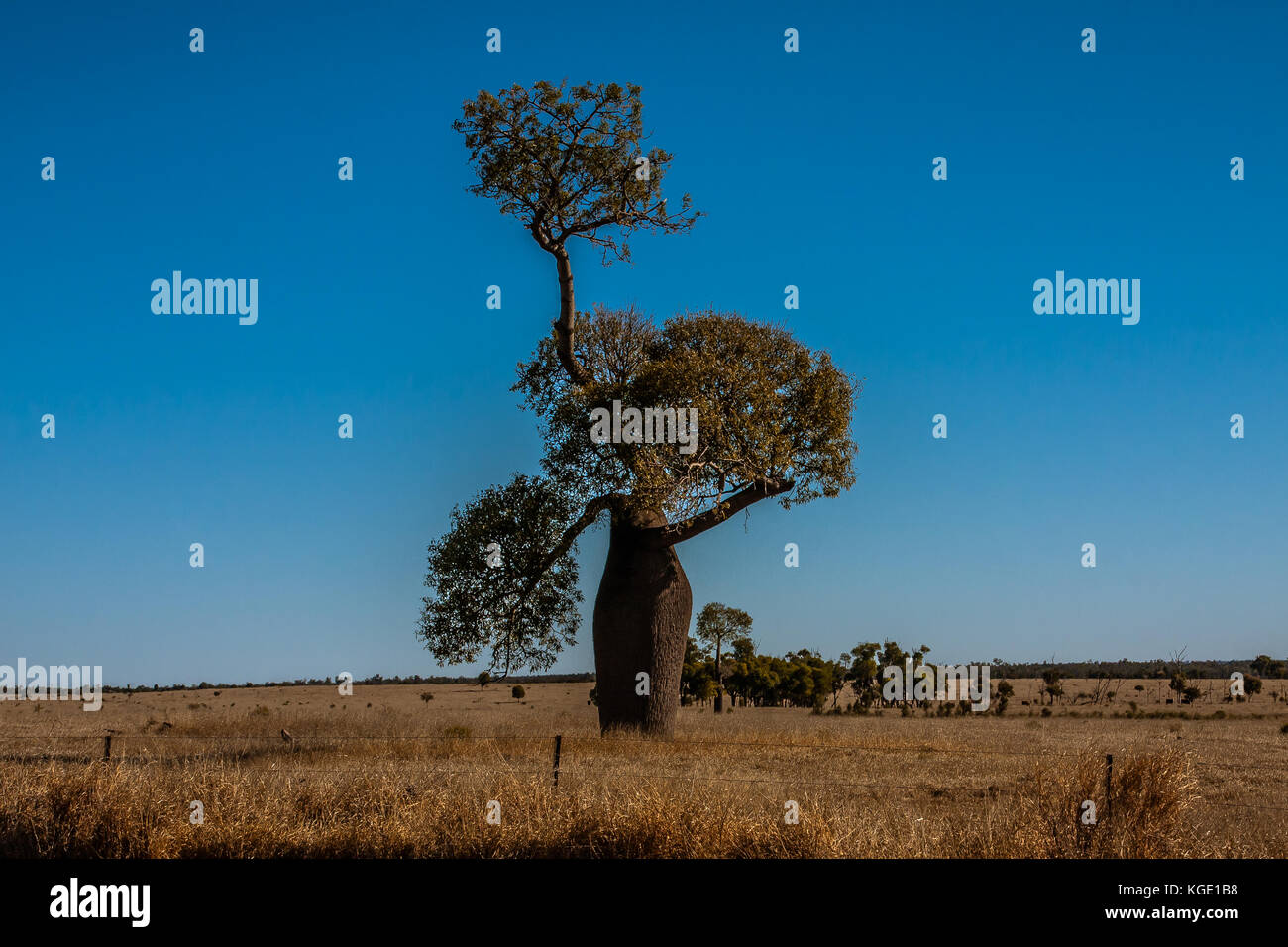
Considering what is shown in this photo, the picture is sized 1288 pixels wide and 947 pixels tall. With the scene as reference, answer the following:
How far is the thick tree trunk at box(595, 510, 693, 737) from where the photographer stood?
65.6ft

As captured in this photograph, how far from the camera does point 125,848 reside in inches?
341

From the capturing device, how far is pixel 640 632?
19953mm

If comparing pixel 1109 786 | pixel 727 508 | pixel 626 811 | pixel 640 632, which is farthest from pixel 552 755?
pixel 1109 786

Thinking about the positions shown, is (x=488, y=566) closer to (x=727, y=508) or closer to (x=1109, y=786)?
(x=727, y=508)

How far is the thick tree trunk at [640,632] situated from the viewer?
20.0 metres

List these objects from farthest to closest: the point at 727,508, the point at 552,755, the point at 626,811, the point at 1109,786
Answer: the point at 727,508
the point at 552,755
the point at 626,811
the point at 1109,786

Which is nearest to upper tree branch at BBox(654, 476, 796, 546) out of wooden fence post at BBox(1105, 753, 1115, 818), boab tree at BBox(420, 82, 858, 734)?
boab tree at BBox(420, 82, 858, 734)

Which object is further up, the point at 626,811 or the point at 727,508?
the point at 727,508

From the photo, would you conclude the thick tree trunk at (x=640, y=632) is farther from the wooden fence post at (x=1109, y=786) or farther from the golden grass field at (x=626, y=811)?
the wooden fence post at (x=1109, y=786)

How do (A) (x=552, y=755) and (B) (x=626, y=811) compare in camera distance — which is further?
(A) (x=552, y=755)

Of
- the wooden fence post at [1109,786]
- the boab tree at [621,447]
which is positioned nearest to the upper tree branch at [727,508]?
the boab tree at [621,447]

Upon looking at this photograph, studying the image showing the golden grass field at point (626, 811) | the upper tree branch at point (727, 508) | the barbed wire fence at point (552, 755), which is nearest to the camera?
the golden grass field at point (626, 811)
